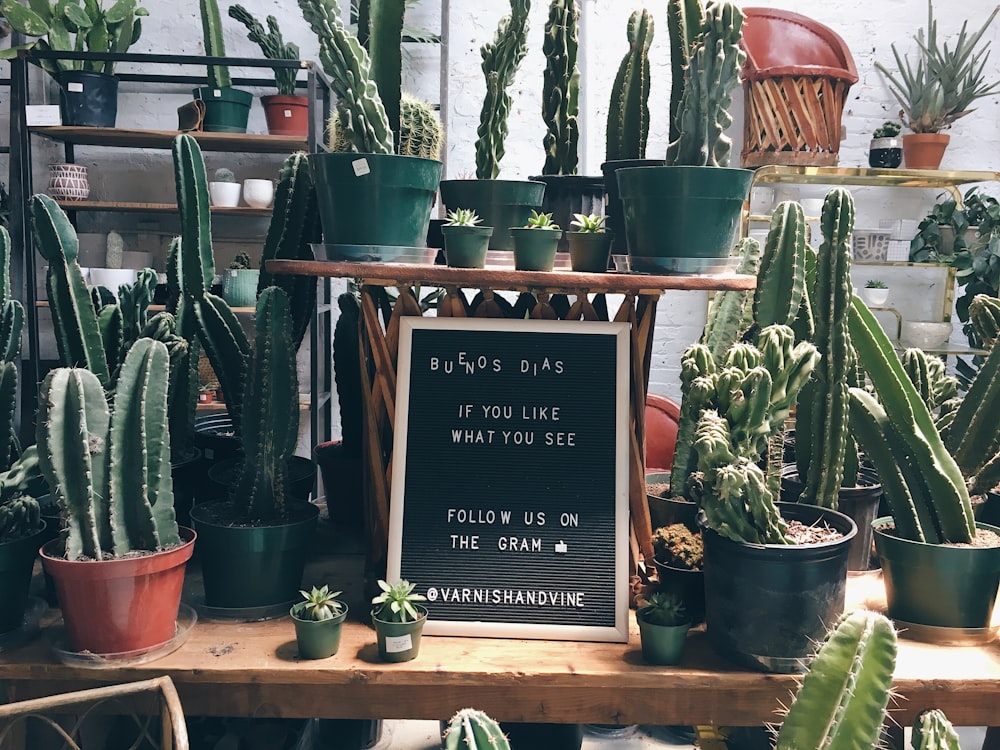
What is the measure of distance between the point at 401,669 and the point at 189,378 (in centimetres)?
73

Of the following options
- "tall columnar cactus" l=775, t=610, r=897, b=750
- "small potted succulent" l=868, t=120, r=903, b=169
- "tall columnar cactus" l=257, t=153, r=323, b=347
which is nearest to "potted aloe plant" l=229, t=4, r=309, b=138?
"tall columnar cactus" l=257, t=153, r=323, b=347

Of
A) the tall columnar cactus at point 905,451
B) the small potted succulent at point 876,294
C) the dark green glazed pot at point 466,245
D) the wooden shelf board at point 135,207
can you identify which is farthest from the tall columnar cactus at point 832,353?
the wooden shelf board at point 135,207

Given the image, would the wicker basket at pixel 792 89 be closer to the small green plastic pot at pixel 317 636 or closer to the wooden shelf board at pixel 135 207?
the wooden shelf board at pixel 135 207

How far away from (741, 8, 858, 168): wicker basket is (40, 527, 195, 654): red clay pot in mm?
3068

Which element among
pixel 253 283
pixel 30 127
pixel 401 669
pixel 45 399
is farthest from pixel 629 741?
pixel 30 127

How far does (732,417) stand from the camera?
3.62 ft

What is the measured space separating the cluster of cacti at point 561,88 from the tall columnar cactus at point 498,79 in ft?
0.19

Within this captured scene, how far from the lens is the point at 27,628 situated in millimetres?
1126

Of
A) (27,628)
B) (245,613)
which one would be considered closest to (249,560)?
(245,613)

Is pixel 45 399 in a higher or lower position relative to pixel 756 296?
lower

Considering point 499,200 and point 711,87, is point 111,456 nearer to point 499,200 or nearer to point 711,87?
point 499,200

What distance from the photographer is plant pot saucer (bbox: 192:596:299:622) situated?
3.89 feet

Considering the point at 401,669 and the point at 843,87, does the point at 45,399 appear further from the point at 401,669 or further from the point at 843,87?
the point at 843,87

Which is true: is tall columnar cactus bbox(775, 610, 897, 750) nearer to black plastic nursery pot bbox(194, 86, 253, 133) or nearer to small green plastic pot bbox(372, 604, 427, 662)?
small green plastic pot bbox(372, 604, 427, 662)
